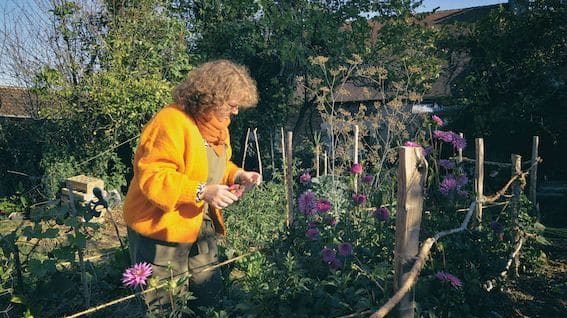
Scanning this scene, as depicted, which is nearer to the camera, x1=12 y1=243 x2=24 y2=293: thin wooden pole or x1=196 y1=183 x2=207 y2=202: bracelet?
x1=196 y1=183 x2=207 y2=202: bracelet

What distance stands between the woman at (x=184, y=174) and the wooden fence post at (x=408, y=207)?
0.72 m

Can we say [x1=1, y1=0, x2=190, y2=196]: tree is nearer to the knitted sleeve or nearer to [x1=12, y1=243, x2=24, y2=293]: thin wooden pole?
[x1=12, y1=243, x2=24, y2=293]: thin wooden pole

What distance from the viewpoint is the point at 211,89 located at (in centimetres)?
196

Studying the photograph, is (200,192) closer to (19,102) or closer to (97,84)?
(97,84)

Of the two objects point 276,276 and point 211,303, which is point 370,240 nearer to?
point 276,276

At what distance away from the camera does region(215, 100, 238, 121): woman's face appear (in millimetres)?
2019

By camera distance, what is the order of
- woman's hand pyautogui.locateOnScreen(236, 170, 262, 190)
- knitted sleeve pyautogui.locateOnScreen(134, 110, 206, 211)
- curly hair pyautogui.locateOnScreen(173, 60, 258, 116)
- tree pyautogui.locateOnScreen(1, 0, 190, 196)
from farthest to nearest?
tree pyautogui.locateOnScreen(1, 0, 190, 196) < woman's hand pyautogui.locateOnScreen(236, 170, 262, 190) < curly hair pyautogui.locateOnScreen(173, 60, 258, 116) < knitted sleeve pyautogui.locateOnScreen(134, 110, 206, 211)

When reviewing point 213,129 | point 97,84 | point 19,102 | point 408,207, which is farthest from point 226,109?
point 19,102

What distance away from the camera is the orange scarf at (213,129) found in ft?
6.70

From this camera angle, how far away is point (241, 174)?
7.70 feet

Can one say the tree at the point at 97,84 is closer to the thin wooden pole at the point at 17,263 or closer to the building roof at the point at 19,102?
the building roof at the point at 19,102

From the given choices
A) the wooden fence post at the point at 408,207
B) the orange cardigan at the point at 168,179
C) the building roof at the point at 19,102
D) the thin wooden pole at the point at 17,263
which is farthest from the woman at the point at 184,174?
the building roof at the point at 19,102

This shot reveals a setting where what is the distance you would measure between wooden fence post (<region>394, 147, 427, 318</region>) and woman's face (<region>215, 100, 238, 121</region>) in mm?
917

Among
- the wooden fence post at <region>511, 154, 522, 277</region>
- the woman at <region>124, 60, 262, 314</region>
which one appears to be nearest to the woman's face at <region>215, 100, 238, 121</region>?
the woman at <region>124, 60, 262, 314</region>
